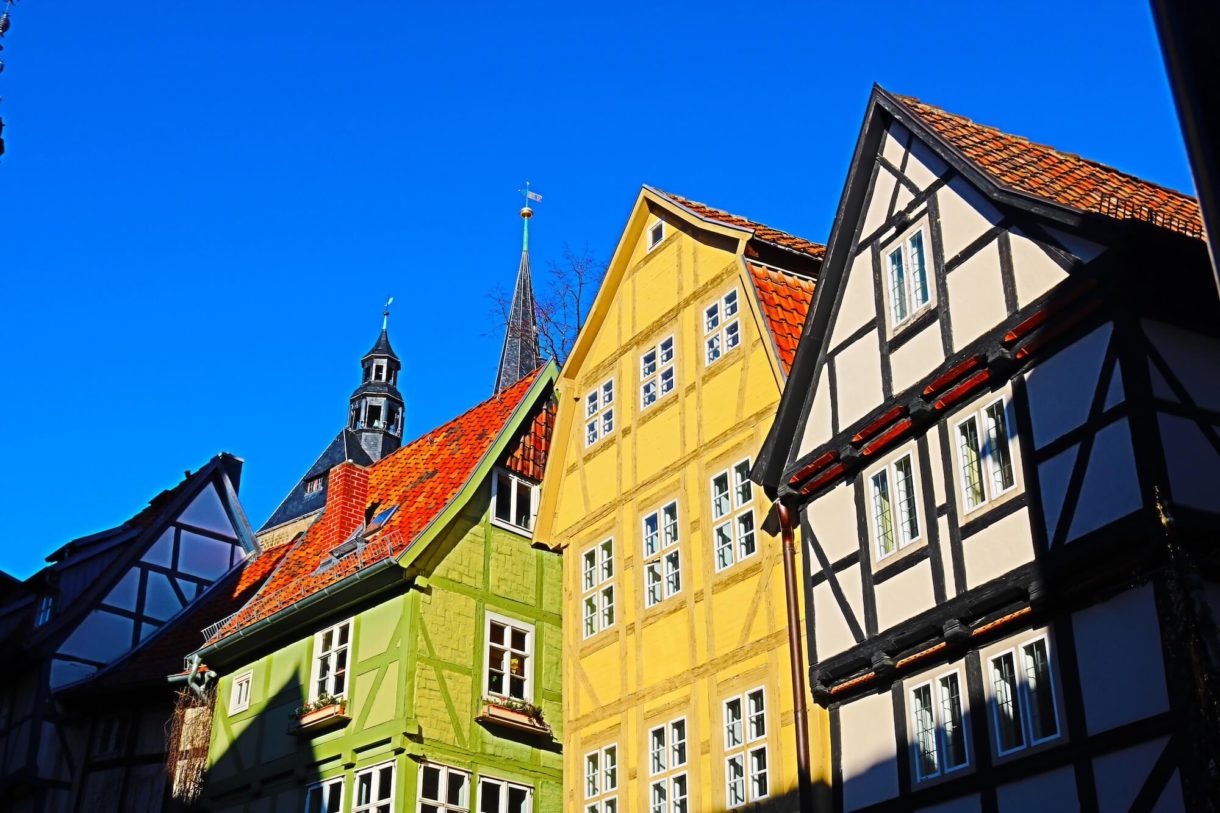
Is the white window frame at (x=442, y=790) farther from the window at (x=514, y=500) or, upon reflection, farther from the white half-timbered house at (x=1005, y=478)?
the white half-timbered house at (x=1005, y=478)

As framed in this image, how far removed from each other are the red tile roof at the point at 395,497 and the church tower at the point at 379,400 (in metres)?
38.5

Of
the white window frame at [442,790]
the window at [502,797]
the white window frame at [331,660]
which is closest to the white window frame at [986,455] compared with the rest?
the white window frame at [442,790]

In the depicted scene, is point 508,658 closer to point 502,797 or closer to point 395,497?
point 502,797

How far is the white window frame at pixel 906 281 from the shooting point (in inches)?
643

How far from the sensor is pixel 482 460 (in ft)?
78.3

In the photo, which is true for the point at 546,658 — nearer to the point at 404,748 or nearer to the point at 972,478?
the point at 404,748

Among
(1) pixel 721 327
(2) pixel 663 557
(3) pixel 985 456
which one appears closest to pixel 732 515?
(2) pixel 663 557

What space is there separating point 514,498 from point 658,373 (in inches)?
161

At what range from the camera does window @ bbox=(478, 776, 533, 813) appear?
21531 mm

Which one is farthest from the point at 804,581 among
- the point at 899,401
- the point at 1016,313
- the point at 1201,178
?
the point at 1201,178

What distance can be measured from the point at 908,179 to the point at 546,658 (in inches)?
407

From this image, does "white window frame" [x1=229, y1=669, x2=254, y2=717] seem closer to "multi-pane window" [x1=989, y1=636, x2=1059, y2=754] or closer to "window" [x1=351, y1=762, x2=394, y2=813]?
"window" [x1=351, y1=762, x2=394, y2=813]

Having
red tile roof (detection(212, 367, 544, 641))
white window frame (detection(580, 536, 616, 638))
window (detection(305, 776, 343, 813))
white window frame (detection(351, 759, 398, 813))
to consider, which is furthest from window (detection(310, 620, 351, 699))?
white window frame (detection(580, 536, 616, 638))

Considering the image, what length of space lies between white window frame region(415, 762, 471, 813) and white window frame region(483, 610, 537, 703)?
4.45 feet
